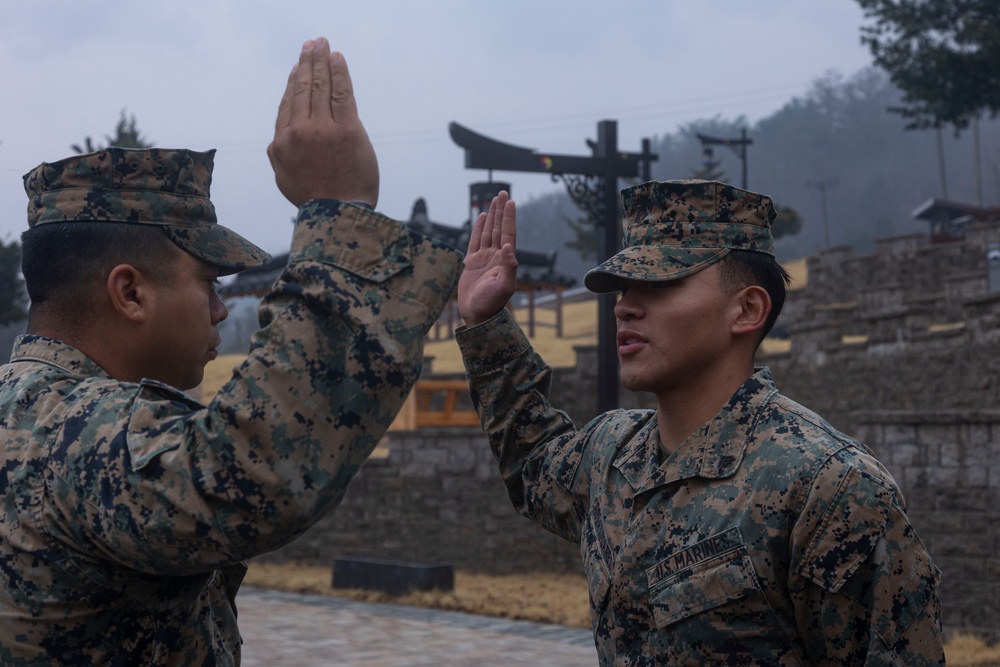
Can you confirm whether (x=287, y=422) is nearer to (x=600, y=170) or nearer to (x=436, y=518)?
(x=600, y=170)

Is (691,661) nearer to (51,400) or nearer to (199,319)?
(199,319)

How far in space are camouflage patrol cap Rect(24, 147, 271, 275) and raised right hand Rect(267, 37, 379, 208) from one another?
422 mm

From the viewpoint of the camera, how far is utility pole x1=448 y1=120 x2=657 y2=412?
12242 millimetres

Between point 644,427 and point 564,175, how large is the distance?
10.1m

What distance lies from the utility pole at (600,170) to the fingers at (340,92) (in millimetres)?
10481

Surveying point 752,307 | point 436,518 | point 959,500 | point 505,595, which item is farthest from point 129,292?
point 436,518

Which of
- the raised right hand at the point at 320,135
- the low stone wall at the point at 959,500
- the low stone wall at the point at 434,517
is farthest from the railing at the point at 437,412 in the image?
the raised right hand at the point at 320,135

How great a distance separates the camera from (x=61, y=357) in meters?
1.95

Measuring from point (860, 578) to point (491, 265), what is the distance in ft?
4.25

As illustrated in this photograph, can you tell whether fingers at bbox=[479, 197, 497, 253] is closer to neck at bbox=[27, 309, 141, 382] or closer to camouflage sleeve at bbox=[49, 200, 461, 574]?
neck at bbox=[27, 309, 141, 382]

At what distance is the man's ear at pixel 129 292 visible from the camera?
192 centimetres

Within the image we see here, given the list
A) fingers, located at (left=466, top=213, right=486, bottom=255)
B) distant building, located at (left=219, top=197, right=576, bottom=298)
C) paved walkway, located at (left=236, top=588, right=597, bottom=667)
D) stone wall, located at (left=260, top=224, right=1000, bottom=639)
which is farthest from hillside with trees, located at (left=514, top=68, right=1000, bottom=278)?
fingers, located at (left=466, top=213, right=486, bottom=255)

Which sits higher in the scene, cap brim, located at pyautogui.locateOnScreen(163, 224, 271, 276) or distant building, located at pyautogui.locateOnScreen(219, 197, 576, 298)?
distant building, located at pyautogui.locateOnScreen(219, 197, 576, 298)

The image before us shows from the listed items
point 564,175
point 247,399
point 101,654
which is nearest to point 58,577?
point 101,654
